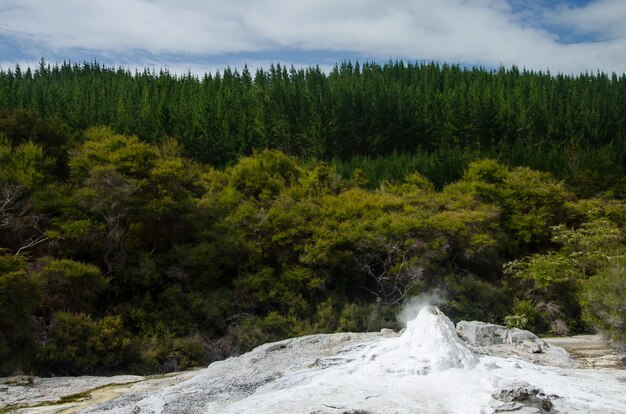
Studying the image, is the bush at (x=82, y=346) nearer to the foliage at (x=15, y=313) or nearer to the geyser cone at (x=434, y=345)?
the foliage at (x=15, y=313)

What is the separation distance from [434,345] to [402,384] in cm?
114

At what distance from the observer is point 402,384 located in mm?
10656

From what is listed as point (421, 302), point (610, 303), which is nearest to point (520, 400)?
point (610, 303)

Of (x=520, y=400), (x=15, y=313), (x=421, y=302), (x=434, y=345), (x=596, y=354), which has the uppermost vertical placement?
(x=434, y=345)

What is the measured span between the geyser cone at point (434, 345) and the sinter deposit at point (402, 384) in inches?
0.7

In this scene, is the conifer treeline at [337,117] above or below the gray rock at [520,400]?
above

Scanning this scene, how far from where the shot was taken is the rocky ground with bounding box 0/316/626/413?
1102 centimetres

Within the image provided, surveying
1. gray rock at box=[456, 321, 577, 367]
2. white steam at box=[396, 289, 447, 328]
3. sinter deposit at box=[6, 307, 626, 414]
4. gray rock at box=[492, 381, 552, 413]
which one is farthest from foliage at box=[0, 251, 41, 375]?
white steam at box=[396, 289, 447, 328]

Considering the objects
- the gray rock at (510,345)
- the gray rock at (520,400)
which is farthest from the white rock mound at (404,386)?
the gray rock at (510,345)

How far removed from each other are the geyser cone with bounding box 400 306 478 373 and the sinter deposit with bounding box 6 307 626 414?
0.02 meters

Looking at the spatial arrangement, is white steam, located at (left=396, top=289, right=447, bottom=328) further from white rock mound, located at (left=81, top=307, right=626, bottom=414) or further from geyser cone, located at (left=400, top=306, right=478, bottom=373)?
geyser cone, located at (left=400, top=306, right=478, bottom=373)

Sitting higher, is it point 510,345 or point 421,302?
point 510,345

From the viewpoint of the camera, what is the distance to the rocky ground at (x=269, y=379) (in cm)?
1102

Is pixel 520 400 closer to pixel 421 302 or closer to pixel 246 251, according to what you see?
pixel 421 302
